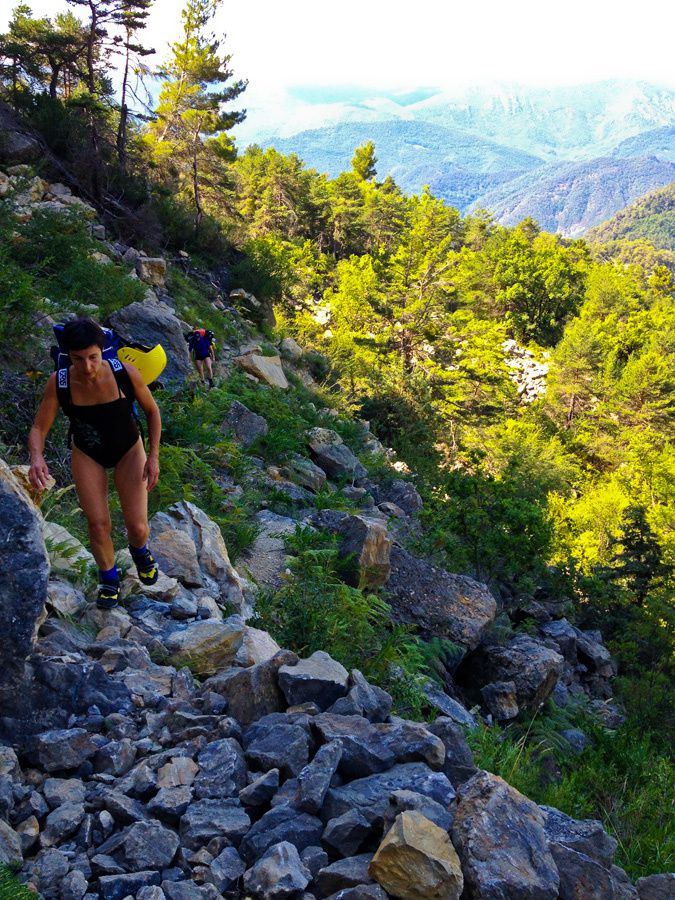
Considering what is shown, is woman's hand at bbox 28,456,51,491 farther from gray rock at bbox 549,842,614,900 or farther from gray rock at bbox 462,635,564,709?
gray rock at bbox 462,635,564,709

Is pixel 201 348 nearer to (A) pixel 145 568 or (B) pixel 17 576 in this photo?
(A) pixel 145 568

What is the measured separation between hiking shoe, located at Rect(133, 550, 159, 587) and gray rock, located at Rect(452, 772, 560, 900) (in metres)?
2.29

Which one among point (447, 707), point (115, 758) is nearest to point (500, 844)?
point (115, 758)

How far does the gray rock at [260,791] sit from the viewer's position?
2594 millimetres

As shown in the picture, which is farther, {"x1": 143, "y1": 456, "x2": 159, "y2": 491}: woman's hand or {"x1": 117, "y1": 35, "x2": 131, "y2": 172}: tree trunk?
{"x1": 117, "y1": 35, "x2": 131, "y2": 172}: tree trunk

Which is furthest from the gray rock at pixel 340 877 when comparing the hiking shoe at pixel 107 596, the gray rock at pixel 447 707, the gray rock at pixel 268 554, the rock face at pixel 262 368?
the rock face at pixel 262 368

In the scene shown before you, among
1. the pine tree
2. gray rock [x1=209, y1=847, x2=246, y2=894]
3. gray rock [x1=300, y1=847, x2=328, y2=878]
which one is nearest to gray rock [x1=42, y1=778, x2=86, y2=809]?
gray rock [x1=209, y1=847, x2=246, y2=894]

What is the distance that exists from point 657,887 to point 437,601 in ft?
15.2

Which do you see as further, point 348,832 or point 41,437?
point 41,437

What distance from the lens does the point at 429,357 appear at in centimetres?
2667

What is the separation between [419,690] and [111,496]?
3.00m

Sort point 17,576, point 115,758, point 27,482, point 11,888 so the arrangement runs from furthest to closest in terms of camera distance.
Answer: point 27,482 < point 17,576 < point 115,758 < point 11,888

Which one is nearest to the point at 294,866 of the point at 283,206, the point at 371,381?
the point at 371,381

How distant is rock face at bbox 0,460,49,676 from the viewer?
2.78 meters
